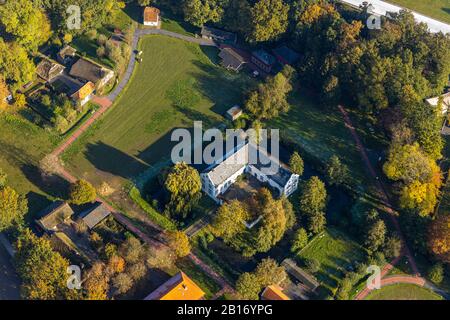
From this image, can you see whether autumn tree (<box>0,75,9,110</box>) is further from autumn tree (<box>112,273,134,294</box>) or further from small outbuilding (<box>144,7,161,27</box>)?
autumn tree (<box>112,273,134,294</box>)

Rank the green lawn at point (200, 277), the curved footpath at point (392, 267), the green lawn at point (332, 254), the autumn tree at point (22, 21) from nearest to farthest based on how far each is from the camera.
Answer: the green lawn at point (200, 277) → the curved footpath at point (392, 267) → the green lawn at point (332, 254) → the autumn tree at point (22, 21)

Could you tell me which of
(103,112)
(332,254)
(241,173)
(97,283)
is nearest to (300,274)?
(332,254)

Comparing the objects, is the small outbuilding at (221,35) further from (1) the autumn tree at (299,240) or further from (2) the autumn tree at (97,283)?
(2) the autumn tree at (97,283)

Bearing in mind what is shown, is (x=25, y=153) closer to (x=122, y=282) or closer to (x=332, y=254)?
(x=122, y=282)

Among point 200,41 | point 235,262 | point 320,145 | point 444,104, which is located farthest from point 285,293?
point 200,41

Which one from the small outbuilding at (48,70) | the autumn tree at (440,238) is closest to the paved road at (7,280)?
the small outbuilding at (48,70)

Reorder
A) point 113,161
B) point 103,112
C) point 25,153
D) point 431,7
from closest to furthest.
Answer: point 25,153 → point 113,161 → point 103,112 → point 431,7
